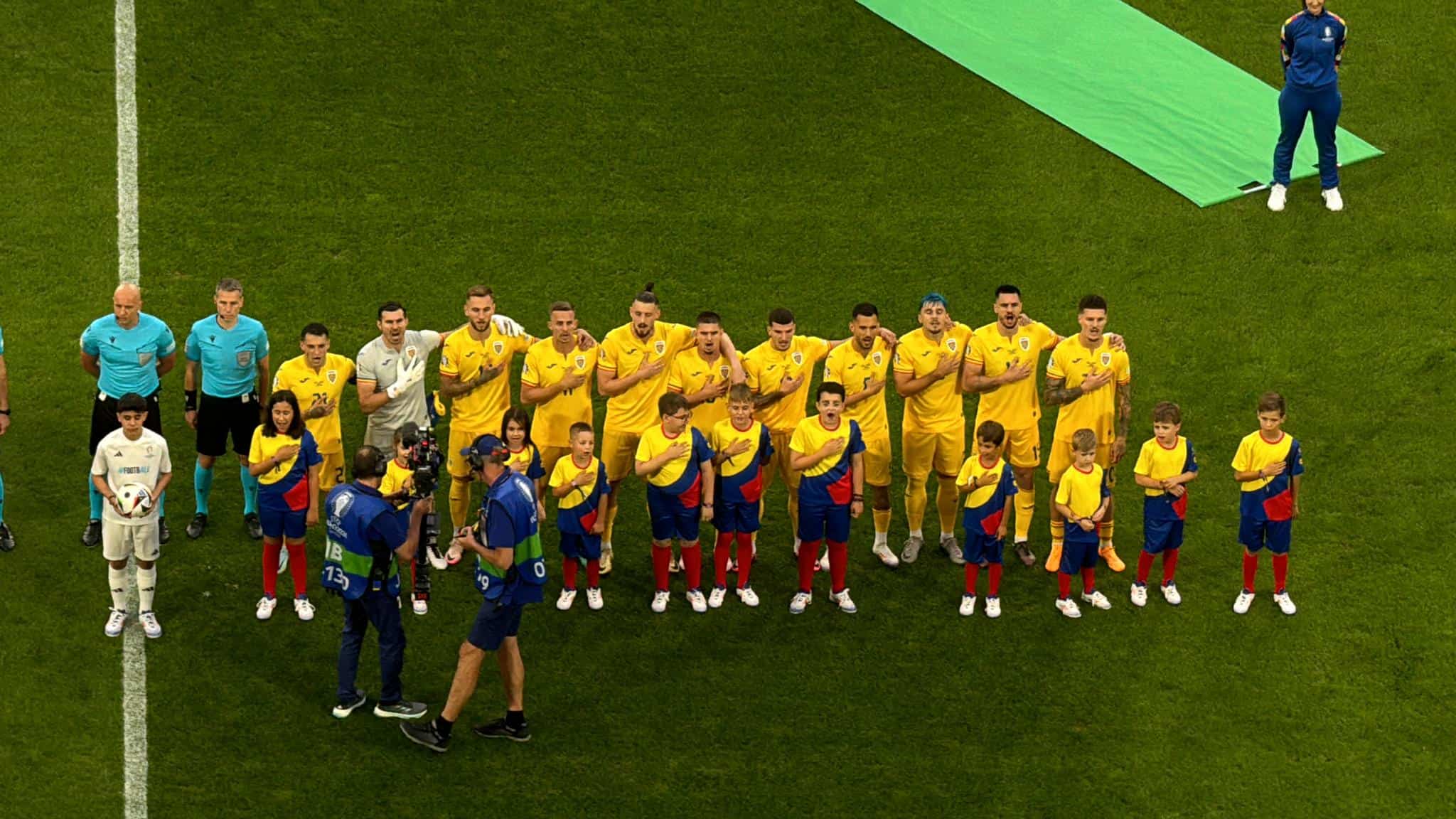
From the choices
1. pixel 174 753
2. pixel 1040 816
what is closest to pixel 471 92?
pixel 174 753

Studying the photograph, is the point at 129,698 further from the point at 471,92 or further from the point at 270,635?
→ the point at 471,92

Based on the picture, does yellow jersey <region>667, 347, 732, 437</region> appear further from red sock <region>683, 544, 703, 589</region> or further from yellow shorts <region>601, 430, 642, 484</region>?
red sock <region>683, 544, 703, 589</region>

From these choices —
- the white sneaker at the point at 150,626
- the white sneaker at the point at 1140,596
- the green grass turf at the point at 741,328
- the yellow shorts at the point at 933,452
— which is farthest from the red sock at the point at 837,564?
the white sneaker at the point at 150,626

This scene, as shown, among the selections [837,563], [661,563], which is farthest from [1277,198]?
[661,563]

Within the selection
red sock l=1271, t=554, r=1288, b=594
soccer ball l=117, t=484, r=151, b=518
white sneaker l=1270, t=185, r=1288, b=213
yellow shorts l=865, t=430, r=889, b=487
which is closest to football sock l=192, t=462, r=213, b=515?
soccer ball l=117, t=484, r=151, b=518

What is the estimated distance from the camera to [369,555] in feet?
42.9

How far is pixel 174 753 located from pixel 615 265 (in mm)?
6245

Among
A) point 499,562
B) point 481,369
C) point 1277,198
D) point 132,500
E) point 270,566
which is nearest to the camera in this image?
point 499,562

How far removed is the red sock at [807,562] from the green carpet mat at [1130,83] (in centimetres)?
609

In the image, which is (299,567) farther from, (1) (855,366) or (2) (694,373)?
(1) (855,366)

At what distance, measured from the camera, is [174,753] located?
13570 mm

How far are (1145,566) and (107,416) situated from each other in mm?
7154

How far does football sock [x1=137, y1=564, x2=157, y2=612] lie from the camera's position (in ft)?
46.8

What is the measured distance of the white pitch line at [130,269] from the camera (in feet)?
44.1
